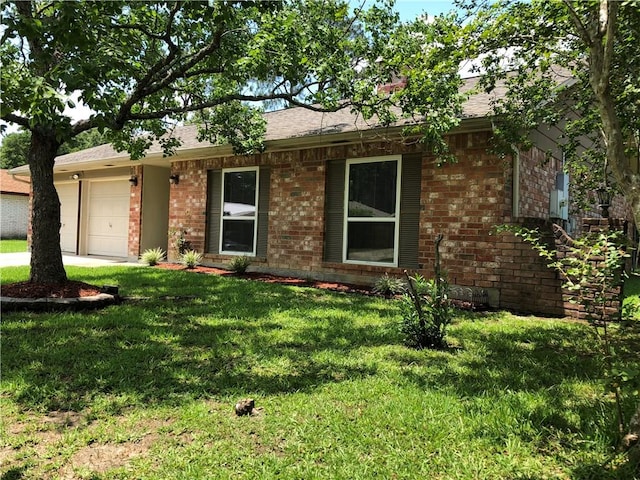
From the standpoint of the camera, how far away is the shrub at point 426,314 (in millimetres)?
4273

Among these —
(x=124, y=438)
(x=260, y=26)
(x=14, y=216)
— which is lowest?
(x=124, y=438)

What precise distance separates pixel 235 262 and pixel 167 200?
16.0ft

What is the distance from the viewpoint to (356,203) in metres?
8.67

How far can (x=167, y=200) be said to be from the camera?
13336mm

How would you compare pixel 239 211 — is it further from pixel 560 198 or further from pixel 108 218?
pixel 560 198

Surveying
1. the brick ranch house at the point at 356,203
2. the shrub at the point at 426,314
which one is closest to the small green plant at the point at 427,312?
the shrub at the point at 426,314

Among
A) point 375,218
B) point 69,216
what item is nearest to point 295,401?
point 375,218

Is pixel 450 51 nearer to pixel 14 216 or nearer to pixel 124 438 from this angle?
pixel 124 438

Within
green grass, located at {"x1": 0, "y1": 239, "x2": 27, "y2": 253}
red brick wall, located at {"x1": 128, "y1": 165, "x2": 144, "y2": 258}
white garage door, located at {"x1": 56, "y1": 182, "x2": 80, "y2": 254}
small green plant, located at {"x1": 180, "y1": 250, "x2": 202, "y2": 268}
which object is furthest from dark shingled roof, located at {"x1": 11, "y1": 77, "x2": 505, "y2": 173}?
green grass, located at {"x1": 0, "y1": 239, "x2": 27, "y2": 253}

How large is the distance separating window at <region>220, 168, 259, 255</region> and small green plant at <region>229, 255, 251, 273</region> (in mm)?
572

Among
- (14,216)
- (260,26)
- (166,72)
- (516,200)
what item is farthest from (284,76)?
(14,216)

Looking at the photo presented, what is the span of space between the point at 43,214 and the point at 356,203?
519cm

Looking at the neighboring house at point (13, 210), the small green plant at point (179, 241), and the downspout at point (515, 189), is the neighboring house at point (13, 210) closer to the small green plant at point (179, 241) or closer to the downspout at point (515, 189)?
the small green plant at point (179, 241)

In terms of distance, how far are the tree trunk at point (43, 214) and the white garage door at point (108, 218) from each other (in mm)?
7566
